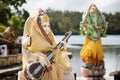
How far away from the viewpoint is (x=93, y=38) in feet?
21.9

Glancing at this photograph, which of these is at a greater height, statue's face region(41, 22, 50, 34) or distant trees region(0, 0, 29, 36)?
statue's face region(41, 22, 50, 34)

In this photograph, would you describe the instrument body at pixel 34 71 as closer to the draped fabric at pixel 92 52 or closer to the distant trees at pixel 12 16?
the draped fabric at pixel 92 52

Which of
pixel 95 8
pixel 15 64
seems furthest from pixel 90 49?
pixel 15 64

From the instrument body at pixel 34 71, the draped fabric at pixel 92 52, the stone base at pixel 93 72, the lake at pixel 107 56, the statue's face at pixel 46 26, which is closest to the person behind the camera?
the instrument body at pixel 34 71

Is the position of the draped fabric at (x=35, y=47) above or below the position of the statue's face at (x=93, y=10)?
below

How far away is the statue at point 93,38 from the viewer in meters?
6.64

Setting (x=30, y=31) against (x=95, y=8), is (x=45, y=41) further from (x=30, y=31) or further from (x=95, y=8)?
(x=95, y=8)

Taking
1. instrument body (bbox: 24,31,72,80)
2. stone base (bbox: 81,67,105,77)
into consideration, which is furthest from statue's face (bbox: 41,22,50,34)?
stone base (bbox: 81,67,105,77)

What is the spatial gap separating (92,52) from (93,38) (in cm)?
23

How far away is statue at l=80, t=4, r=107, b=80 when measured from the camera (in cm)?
664

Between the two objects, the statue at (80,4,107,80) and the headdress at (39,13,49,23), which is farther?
the statue at (80,4,107,80)

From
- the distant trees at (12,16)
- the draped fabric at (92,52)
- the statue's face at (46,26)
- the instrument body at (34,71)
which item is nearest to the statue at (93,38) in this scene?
the draped fabric at (92,52)

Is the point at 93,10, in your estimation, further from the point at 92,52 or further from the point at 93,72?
the point at 93,72

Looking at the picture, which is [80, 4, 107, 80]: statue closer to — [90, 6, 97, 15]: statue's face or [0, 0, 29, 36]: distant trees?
[90, 6, 97, 15]: statue's face
